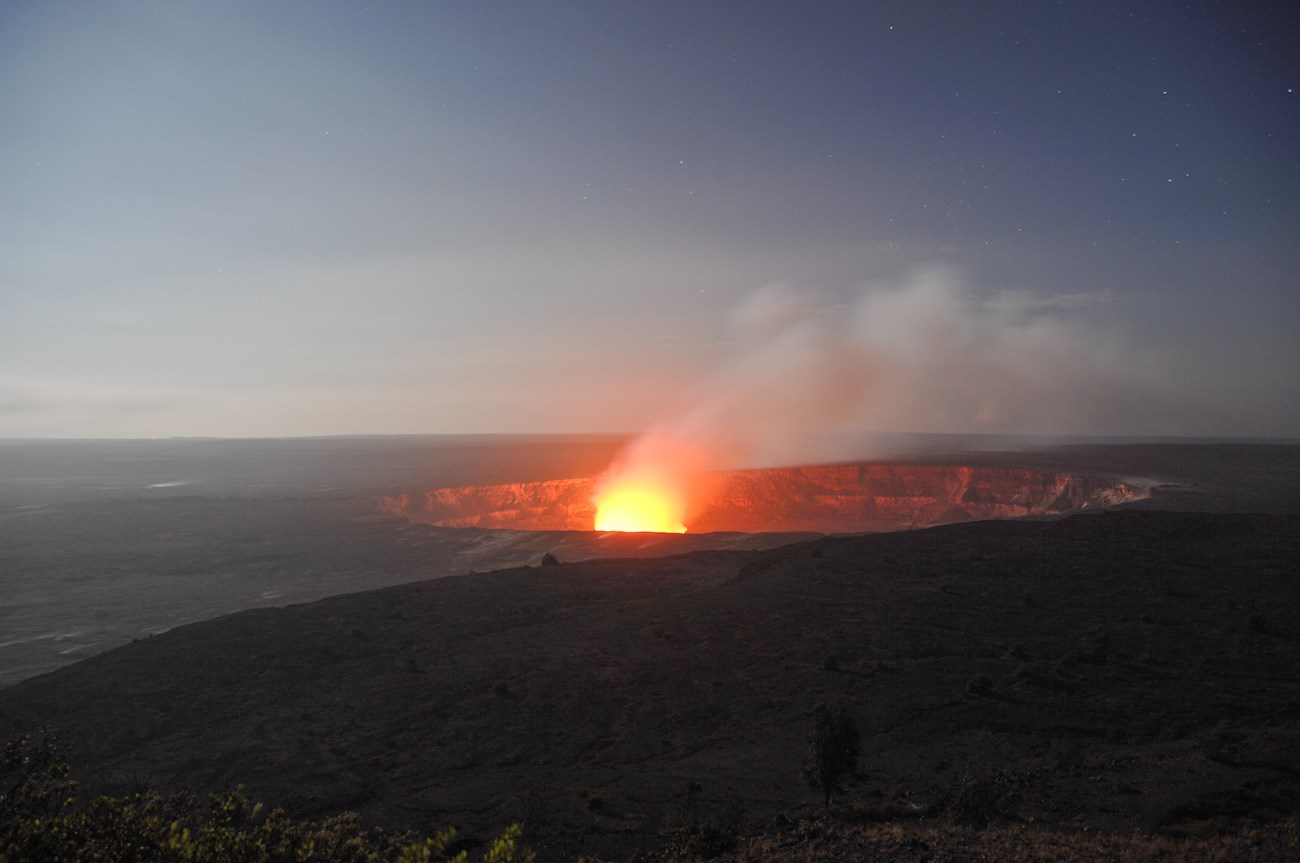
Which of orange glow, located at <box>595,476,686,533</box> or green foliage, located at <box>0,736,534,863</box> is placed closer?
green foliage, located at <box>0,736,534,863</box>

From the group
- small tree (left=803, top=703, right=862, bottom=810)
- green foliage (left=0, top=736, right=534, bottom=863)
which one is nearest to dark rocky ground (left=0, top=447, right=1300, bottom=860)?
small tree (left=803, top=703, right=862, bottom=810)

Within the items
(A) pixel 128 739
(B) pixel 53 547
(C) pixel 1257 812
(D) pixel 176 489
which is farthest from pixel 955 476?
(D) pixel 176 489

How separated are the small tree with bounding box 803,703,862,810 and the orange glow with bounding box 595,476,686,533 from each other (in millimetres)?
56355

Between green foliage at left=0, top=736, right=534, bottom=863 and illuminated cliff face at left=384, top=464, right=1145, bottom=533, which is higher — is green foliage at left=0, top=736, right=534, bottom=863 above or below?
above

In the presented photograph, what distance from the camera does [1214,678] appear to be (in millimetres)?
17984

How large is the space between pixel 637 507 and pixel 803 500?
747 inches

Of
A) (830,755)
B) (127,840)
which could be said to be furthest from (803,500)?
(127,840)

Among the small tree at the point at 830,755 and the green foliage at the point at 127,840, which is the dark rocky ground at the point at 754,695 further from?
the green foliage at the point at 127,840

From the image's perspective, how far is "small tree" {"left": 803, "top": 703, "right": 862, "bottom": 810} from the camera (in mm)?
12484

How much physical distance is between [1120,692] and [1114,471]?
67808 millimetres

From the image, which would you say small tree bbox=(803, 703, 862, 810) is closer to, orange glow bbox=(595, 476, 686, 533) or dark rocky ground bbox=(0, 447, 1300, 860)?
dark rocky ground bbox=(0, 447, 1300, 860)

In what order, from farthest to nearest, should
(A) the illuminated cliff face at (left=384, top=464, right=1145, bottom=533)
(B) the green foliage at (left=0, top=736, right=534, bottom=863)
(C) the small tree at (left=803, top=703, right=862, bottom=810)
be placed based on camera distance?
(A) the illuminated cliff face at (left=384, top=464, right=1145, bottom=533) → (C) the small tree at (left=803, top=703, right=862, bottom=810) → (B) the green foliage at (left=0, top=736, right=534, bottom=863)

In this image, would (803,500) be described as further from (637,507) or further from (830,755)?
(830,755)

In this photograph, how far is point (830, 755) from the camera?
41.0 ft
